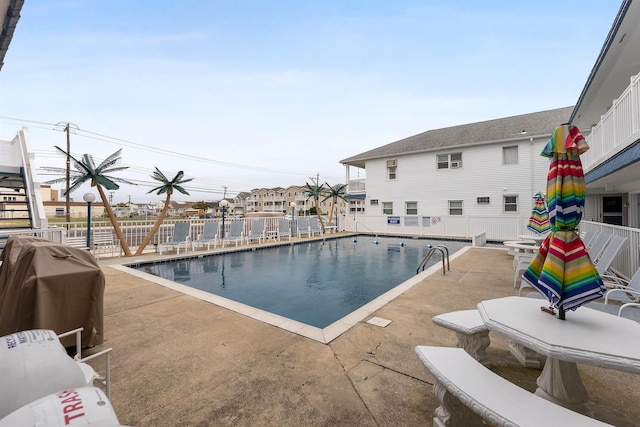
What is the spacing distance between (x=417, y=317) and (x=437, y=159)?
1625 centimetres

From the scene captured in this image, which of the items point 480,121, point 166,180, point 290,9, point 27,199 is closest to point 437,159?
point 480,121

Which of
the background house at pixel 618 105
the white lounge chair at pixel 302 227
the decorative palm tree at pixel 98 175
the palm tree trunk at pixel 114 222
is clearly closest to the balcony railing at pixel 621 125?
the background house at pixel 618 105

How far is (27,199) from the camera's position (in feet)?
24.0

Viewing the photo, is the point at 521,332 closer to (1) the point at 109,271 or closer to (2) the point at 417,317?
(2) the point at 417,317

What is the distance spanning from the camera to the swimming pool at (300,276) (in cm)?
552

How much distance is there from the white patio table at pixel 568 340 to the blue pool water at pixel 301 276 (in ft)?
10.2

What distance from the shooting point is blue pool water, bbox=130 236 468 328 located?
5574mm

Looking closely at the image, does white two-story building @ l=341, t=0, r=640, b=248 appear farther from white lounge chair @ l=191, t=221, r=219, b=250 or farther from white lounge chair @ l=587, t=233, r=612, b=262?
white lounge chair @ l=191, t=221, r=219, b=250

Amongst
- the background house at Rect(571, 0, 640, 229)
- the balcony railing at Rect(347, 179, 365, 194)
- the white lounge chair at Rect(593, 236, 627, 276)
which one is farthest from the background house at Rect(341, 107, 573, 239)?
the white lounge chair at Rect(593, 236, 627, 276)

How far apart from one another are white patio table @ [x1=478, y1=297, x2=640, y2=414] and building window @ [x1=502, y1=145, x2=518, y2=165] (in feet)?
54.2

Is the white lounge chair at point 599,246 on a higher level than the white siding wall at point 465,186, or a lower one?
lower

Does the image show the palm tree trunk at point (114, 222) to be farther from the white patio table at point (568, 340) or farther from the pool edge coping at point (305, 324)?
the white patio table at point (568, 340)

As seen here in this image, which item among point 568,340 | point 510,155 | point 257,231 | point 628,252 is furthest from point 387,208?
point 568,340

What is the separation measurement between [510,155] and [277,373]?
18254 mm
